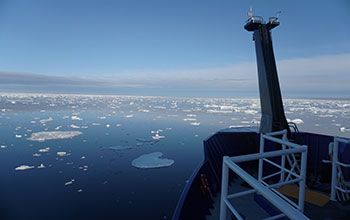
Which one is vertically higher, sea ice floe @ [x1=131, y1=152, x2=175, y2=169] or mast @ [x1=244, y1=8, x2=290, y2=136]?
mast @ [x1=244, y1=8, x2=290, y2=136]

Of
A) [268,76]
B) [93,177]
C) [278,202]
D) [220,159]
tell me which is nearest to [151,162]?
[93,177]

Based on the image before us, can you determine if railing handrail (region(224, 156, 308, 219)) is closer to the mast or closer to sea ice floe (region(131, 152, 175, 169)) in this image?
the mast

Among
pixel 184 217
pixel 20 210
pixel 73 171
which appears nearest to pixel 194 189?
pixel 184 217

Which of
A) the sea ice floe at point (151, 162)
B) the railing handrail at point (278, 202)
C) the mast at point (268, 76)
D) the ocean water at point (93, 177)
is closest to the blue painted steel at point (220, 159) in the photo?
the mast at point (268, 76)

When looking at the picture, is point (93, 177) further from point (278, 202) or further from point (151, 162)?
point (278, 202)

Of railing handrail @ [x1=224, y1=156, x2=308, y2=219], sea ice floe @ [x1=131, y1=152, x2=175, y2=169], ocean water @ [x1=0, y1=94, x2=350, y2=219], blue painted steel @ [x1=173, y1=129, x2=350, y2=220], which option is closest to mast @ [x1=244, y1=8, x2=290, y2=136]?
blue painted steel @ [x1=173, y1=129, x2=350, y2=220]
